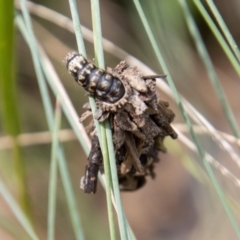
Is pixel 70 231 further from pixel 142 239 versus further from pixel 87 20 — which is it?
pixel 87 20

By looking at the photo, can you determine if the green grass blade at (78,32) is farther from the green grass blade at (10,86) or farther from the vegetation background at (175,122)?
the vegetation background at (175,122)

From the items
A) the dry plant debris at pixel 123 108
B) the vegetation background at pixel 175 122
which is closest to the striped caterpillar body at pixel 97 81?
the dry plant debris at pixel 123 108

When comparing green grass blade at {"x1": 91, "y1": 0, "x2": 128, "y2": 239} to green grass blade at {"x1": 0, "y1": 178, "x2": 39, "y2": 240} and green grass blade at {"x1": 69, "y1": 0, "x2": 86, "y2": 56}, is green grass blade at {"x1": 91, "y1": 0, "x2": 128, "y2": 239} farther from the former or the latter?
green grass blade at {"x1": 0, "y1": 178, "x2": 39, "y2": 240}

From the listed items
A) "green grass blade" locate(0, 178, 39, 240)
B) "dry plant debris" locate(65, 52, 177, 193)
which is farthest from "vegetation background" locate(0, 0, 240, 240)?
"dry plant debris" locate(65, 52, 177, 193)

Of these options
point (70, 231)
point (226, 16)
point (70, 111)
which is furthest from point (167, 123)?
point (226, 16)

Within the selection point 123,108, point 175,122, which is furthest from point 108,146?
point 175,122
